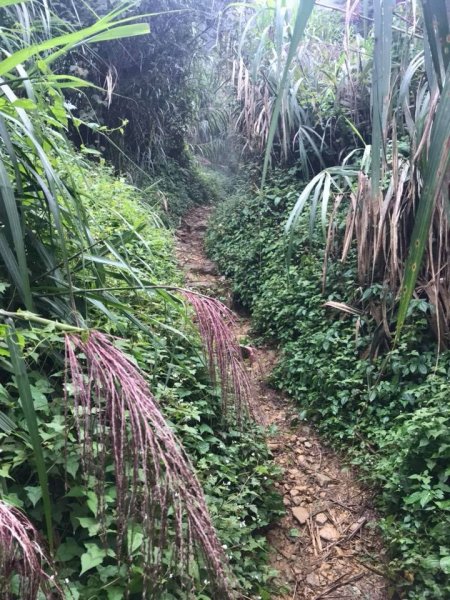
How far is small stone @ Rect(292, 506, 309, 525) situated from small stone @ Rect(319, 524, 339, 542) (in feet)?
0.28

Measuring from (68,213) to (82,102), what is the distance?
152 inches

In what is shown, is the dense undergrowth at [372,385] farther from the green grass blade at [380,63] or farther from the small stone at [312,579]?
the green grass blade at [380,63]

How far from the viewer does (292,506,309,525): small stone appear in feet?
6.58

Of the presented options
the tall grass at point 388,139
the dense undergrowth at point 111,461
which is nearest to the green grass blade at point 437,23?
the tall grass at point 388,139

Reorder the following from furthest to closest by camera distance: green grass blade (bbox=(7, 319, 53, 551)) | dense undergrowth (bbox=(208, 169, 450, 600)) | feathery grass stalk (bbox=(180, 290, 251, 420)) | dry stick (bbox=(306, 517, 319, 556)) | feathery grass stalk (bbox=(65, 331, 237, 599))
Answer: dry stick (bbox=(306, 517, 319, 556)) → dense undergrowth (bbox=(208, 169, 450, 600)) → feathery grass stalk (bbox=(180, 290, 251, 420)) → green grass blade (bbox=(7, 319, 53, 551)) → feathery grass stalk (bbox=(65, 331, 237, 599))

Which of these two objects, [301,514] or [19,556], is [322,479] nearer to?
[301,514]

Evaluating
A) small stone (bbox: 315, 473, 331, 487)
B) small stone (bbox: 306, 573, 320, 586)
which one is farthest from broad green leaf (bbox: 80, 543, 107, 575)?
small stone (bbox: 315, 473, 331, 487)

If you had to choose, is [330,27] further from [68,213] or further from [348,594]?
[348,594]

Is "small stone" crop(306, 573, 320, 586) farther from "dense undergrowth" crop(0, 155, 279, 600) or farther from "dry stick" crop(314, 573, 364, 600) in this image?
"dense undergrowth" crop(0, 155, 279, 600)

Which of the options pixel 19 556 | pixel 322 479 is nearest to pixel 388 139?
pixel 322 479

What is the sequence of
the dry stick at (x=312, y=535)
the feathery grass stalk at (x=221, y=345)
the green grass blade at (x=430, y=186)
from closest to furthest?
the green grass blade at (x=430, y=186) < the feathery grass stalk at (x=221, y=345) < the dry stick at (x=312, y=535)

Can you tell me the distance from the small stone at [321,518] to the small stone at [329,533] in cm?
2

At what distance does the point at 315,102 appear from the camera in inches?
163

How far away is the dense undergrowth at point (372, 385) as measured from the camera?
5.43 feet
